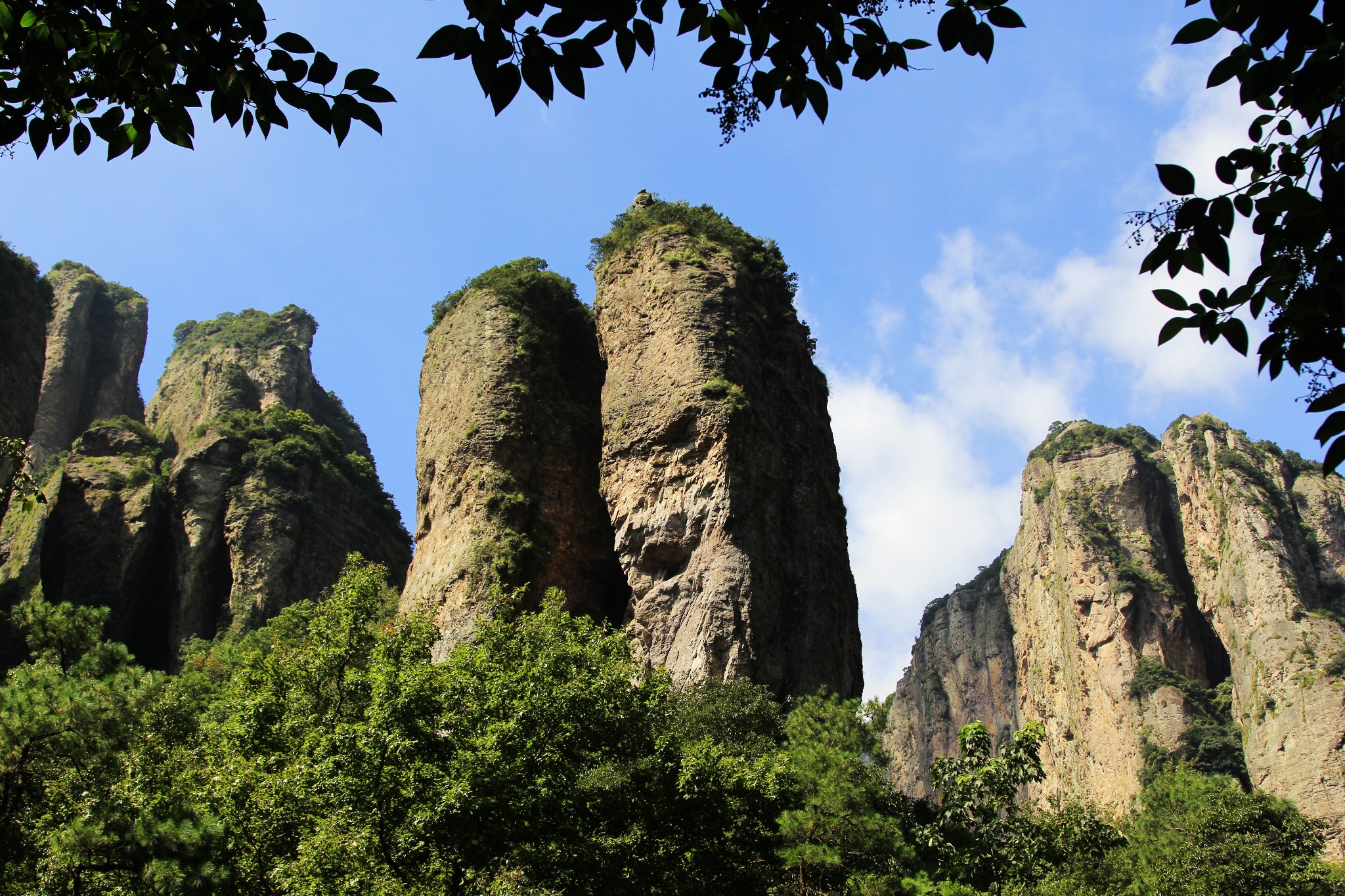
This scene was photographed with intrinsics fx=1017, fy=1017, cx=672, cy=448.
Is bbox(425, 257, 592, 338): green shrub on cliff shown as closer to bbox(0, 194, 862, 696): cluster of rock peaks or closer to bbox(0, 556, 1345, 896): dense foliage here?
bbox(0, 194, 862, 696): cluster of rock peaks

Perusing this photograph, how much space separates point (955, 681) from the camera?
100 meters

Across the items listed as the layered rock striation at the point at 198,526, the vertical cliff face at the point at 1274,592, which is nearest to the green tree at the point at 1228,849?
the vertical cliff face at the point at 1274,592

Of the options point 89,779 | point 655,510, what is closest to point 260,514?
point 655,510

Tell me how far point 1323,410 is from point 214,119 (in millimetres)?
5400

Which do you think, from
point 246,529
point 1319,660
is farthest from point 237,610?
point 1319,660

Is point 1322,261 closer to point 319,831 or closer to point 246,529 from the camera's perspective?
point 319,831

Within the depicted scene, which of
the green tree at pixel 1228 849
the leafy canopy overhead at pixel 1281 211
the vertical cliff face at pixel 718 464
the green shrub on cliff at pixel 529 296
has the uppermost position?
the green shrub on cliff at pixel 529 296

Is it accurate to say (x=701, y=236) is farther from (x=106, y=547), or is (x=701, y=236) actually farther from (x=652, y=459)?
(x=106, y=547)

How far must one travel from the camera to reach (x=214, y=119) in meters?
5.28

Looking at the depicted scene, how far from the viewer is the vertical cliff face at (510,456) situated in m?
33.3

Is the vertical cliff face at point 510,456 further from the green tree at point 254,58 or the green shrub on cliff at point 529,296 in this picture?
the green tree at point 254,58

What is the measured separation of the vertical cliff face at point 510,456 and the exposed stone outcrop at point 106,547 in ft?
59.9

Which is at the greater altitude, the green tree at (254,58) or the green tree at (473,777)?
the green tree at (254,58)

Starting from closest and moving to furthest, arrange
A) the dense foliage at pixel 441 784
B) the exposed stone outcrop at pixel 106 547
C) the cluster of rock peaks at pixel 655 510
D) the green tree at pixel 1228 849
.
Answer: the dense foliage at pixel 441 784 → the green tree at pixel 1228 849 → the cluster of rock peaks at pixel 655 510 → the exposed stone outcrop at pixel 106 547
